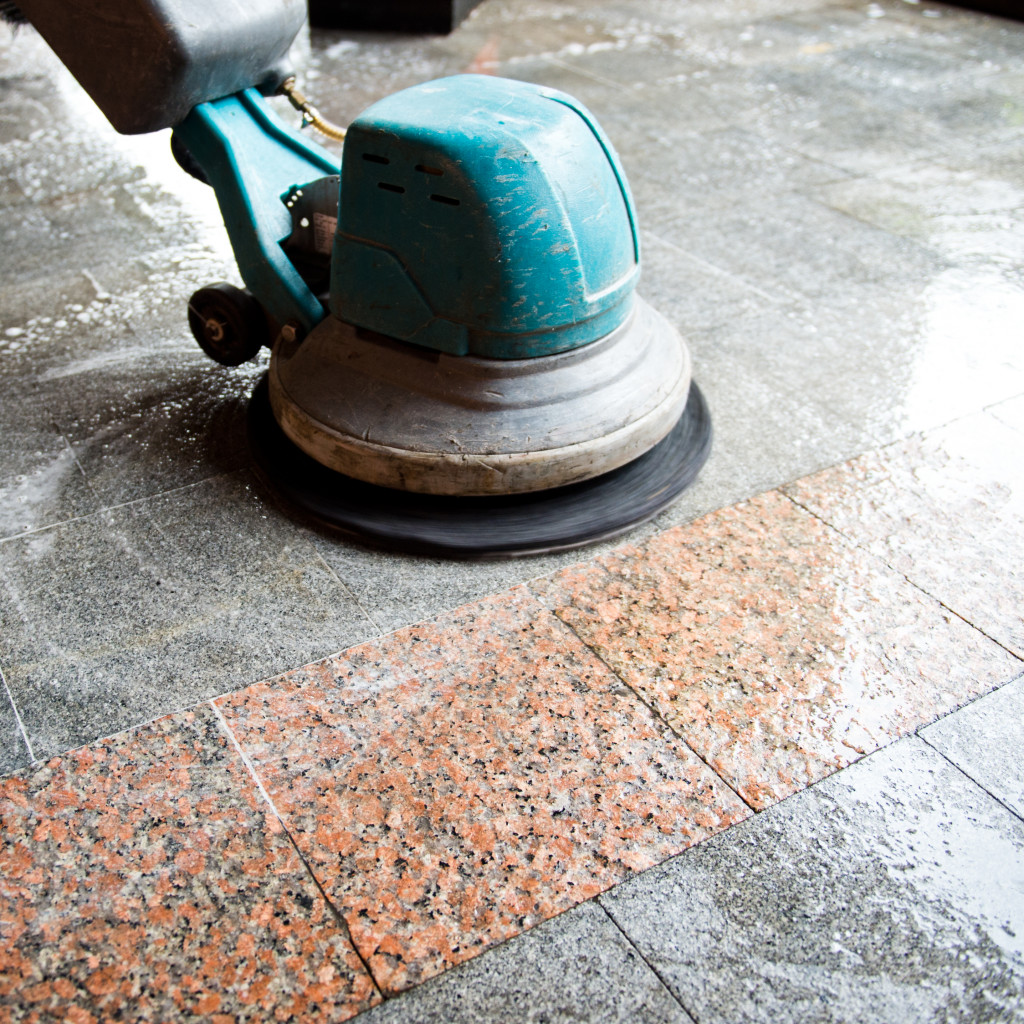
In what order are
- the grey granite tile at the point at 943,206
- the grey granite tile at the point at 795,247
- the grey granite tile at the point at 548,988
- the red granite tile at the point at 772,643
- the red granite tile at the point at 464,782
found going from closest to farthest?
the grey granite tile at the point at 548,988
the red granite tile at the point at 464,782
the red granite tile at the point at 772,643
the grey granite tile at the point at 795,247
the grey granite tile at the point at 943,206

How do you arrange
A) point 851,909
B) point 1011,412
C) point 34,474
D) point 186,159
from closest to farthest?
point 851,909 → point 34,474 → point 186,159 → point 1011,412

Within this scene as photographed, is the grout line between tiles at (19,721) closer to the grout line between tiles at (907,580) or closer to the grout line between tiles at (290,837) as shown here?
the grout line between tiles at (290,837)

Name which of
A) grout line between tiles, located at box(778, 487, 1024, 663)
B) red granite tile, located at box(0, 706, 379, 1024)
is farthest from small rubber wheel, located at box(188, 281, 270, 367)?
grout line between tiles, located at box(778, 487, 1024, 663)

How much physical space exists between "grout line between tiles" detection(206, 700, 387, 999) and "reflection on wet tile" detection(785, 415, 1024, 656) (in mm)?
1509

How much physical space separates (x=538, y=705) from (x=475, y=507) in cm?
64

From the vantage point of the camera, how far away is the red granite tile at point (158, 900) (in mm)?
1477

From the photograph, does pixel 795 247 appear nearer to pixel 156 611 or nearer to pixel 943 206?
pixel 943 206

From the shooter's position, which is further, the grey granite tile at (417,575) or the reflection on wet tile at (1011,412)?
the reflection on wet tile at (1011,412)

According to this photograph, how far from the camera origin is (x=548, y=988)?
151 centimetres

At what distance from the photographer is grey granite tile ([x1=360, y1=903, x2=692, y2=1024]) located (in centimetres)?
147

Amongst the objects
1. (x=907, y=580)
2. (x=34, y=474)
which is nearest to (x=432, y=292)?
(x=34, y=474)

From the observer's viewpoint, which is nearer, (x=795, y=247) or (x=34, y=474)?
(x=34, y=474)

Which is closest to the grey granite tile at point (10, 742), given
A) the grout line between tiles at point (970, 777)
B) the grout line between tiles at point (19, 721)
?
the grout line between tiles at point (19, 721)

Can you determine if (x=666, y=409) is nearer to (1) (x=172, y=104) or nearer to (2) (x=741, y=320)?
(2) (x=741, y=320)
